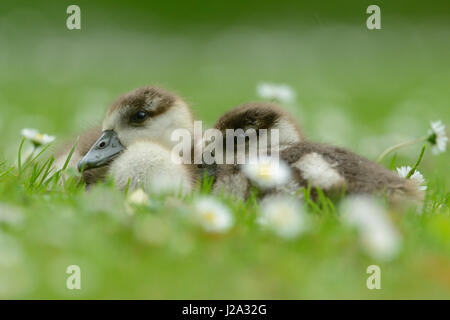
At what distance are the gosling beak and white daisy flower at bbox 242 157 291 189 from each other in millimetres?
661

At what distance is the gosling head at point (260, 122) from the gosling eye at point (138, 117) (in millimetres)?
353

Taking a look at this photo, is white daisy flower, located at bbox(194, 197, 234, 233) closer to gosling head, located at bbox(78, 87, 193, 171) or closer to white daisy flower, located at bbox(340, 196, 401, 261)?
white daisy flower, located at bbox(340, 196, 401, 261)

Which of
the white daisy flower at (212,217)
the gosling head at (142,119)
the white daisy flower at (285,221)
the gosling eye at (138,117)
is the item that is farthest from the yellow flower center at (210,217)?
the gosling eye at (138,117)

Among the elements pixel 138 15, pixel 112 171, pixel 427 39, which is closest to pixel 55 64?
pixel 138 15

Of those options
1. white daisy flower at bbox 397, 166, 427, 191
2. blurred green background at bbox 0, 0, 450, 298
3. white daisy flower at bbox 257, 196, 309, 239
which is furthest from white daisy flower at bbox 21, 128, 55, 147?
white daisy flower at bbox 397, 166, 427, 191

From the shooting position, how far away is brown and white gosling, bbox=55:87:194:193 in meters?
2.75

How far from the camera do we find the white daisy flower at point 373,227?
1.97 m

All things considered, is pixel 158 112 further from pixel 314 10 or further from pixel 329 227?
pixel 314 10

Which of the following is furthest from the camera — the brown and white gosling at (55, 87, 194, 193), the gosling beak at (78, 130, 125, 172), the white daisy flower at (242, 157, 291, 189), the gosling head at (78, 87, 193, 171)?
the gosling head at (78, 87, 193, 171)

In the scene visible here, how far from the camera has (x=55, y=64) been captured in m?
10.7

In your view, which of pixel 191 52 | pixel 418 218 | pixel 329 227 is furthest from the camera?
pixel 191 52

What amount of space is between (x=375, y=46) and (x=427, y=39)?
43.6 inches

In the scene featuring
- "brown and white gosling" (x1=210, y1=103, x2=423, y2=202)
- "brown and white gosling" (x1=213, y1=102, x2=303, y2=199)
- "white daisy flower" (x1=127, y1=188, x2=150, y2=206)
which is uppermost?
"brown and white gosling" (x1=213, y1=102, x2=303, y2=199)

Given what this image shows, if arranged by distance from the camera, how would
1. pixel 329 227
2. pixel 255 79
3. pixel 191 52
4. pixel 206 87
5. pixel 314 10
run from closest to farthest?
pixel 329 227, pixel 206 87, pixel 255 79, pixel 191 52, pixel 314 10
